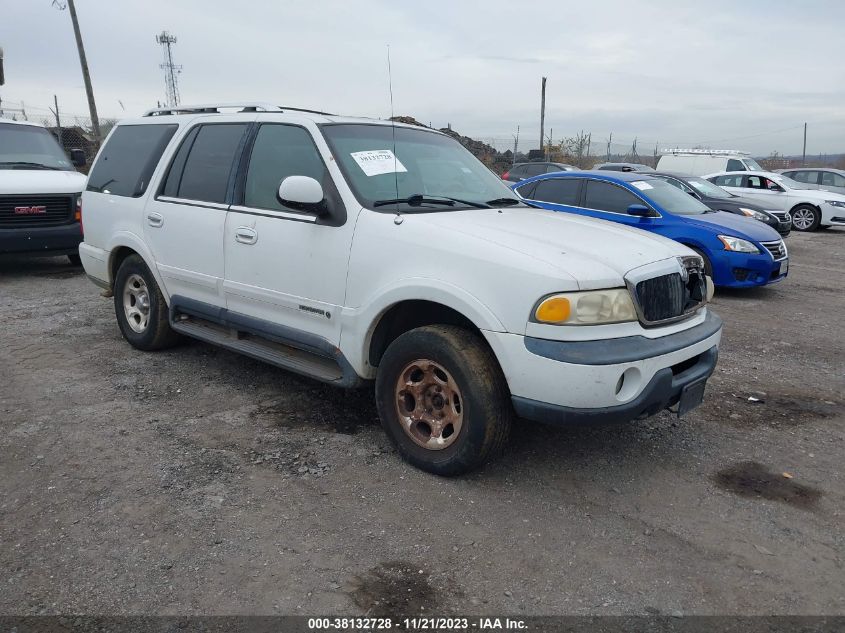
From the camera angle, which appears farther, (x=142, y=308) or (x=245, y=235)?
(x=142, y=308)

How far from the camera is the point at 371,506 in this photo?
3275mm

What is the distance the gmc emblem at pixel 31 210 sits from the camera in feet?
27.8

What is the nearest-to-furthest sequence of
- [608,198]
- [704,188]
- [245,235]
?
[245,235], [608,198], [704,188]

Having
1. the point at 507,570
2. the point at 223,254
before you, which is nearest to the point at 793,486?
the point at 507,570

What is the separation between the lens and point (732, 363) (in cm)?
568

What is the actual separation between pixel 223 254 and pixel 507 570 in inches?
110

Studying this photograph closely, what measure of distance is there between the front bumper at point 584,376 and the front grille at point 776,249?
6151 mm

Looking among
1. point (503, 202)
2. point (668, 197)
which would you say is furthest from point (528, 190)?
point (503, 202)

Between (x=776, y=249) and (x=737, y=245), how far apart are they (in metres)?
0.63

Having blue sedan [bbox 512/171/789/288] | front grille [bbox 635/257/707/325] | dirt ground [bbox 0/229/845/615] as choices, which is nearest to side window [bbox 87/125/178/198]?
dirt ground [bbox 0/229/845/615]

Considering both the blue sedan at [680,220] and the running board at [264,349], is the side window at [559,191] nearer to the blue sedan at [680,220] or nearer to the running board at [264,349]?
the blue sedan at [680,220]

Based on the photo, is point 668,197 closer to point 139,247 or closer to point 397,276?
point 397,276

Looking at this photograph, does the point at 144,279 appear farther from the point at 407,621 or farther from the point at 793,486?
the point at 793,486

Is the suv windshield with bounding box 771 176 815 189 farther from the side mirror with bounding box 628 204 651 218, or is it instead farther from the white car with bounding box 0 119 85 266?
the white car with bounding box 0 119 85 266
